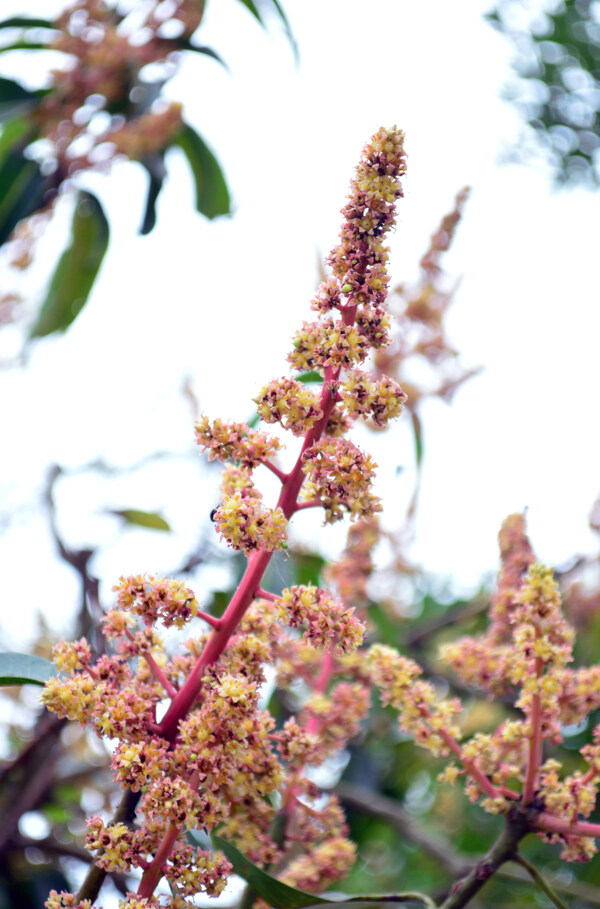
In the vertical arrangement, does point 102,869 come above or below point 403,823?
above

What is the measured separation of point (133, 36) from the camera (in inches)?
90.3

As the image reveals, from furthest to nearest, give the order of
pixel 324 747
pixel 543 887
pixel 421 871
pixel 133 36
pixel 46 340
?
pixel 421 871 < pixel 46 340 < pixel 133 36 < pixel 324 747 < pixel 543 887

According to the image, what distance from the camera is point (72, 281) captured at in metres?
2.60

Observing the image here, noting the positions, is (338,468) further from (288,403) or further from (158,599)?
(158,599)

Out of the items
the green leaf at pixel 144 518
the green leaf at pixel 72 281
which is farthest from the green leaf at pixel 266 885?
the green leaf at pixel 72 281

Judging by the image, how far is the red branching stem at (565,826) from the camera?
1206 mm

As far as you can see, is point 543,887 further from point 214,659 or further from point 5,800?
point 5,800

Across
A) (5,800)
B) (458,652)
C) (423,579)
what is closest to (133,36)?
(458,652)

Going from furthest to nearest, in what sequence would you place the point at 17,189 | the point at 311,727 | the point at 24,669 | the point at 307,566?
the point at 307,566 < the point at 17,189 < the point at 311,727 < the point at 24,669

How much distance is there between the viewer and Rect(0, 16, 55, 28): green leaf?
2266mm

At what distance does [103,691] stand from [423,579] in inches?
126

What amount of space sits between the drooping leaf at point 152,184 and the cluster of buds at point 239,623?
3.90 ft

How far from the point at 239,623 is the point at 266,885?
36cm

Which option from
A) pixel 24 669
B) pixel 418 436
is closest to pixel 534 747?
pixel 24 669
